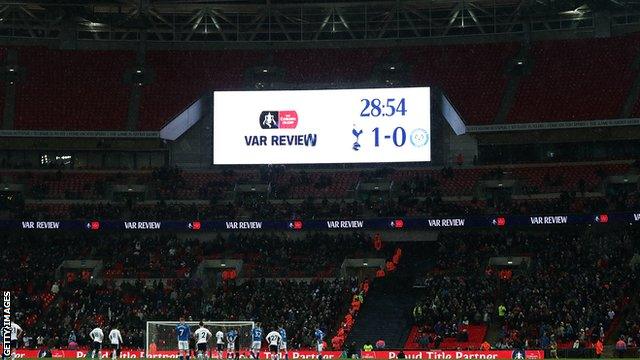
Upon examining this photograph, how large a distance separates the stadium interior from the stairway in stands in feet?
0.53

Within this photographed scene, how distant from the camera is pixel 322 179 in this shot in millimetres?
71125

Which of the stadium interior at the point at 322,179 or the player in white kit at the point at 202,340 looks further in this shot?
the stadium interior at the point at 322,179

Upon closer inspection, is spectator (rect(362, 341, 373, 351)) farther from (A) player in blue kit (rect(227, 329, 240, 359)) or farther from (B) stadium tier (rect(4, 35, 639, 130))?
(B) stadium tier (rect(4, 35, 639, 130))

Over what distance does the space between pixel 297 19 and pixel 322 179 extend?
11759mm

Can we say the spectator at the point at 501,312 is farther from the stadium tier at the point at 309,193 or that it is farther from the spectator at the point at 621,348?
the stadium tier at the point at 309,193

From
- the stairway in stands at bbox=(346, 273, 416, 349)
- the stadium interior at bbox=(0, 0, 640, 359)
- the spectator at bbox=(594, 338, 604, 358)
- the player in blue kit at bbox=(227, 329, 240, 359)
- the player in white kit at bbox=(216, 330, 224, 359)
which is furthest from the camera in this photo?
the stadium interior at bbox=(0, 0, 640, 359)

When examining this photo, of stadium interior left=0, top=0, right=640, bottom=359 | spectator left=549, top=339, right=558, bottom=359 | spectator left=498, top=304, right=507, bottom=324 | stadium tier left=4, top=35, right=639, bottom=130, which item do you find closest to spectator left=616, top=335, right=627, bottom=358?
stadium interior left=0, top=0, right=640, bottom=359

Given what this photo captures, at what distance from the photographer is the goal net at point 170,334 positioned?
49.2m

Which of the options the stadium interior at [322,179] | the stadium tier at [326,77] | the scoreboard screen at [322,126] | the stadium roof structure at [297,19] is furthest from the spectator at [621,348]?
the stadium roof structure at [297,19]

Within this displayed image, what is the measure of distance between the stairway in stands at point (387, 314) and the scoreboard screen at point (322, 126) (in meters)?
10.0

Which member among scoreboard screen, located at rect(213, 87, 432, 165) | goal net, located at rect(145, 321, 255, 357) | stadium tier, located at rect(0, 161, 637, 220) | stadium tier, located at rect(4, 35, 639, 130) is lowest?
goal net, located at rect(145, 321, 255, 357)

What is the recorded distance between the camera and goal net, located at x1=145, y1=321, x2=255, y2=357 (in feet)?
162

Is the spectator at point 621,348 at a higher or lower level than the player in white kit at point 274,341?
lower

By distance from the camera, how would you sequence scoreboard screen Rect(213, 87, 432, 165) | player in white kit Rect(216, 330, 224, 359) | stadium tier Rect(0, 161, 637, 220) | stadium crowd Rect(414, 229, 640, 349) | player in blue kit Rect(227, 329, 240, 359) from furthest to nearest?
scoreboard screen Rect(213, 87, 432, 165) → stadium tier Rect(0, 161, 637, 220) → stadium crowd Rect(414, 229, 640, 349) → player in blue kit Rect(227, 329, 240, 359) → player in white kit Rect(216, 330, 224, 359)
